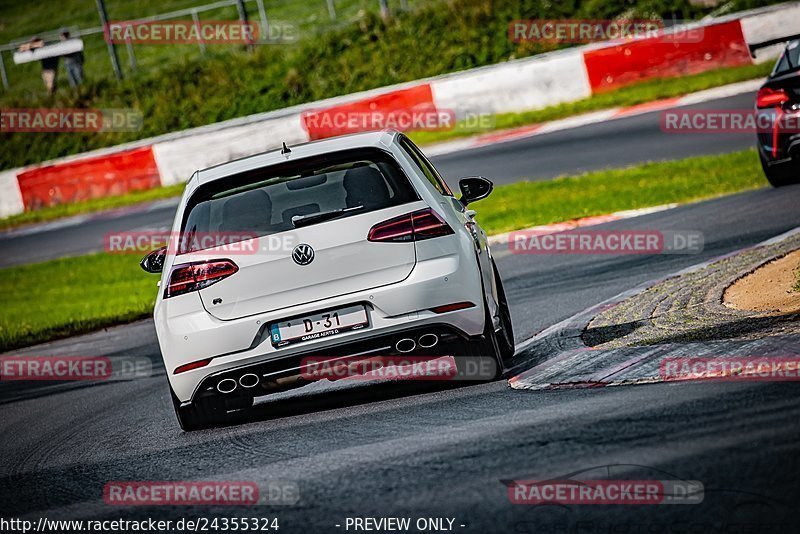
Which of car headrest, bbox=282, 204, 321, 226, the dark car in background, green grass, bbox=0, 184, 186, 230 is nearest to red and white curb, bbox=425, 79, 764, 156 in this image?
green grass, bbox=0, 184, 186, 230

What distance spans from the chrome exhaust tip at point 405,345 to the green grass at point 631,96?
17.3 meters

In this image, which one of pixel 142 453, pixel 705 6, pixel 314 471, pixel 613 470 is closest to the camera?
pixel 613 470

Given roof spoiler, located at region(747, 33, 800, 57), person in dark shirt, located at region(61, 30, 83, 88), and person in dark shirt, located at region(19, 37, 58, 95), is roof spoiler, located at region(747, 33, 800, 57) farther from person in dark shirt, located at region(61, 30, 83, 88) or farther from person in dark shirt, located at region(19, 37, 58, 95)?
person in dark shirt, located at region(19, 37, 58, 95)

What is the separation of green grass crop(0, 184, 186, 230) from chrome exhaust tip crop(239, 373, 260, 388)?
19.9m

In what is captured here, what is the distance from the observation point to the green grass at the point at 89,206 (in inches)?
1085

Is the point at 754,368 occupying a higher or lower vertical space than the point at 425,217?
lower

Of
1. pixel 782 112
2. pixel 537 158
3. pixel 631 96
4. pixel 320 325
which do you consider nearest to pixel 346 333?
pixel 320 325

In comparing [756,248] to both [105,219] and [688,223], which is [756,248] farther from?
[105,219]

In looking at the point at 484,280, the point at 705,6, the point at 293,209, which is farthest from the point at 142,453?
the point at 705,6

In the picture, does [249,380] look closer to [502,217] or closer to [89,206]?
[502,217]

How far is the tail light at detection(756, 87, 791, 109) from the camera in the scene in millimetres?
13695

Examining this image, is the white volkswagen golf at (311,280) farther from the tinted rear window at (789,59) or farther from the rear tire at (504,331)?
the tinted rear window at (789,59)

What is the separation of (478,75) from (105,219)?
771cm

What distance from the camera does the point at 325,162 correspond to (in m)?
7.90
